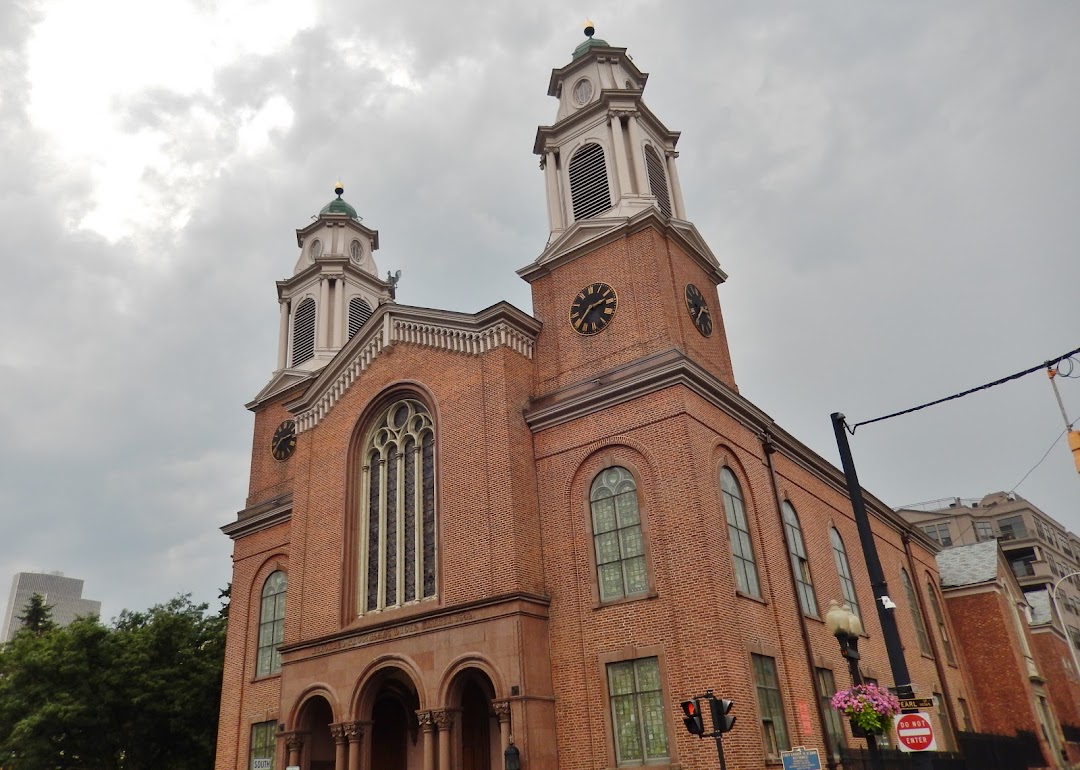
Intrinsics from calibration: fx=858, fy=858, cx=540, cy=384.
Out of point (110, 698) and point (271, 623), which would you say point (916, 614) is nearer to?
point (271, 623)

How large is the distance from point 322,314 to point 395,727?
17.1 metres

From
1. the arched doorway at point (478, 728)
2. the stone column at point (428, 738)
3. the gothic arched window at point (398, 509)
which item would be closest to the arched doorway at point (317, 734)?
the gothic arched window at point (398, 509)

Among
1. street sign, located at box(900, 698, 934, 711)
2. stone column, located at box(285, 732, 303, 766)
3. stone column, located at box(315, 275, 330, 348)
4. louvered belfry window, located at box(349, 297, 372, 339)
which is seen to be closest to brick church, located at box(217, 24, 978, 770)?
stone column, located at box(285, 732, 303, 766)

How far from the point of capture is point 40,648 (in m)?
31.9

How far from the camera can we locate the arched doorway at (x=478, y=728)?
22.3 metres

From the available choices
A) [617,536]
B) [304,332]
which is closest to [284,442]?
[304,332]

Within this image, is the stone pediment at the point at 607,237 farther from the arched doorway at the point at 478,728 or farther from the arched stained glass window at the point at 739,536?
the arched doorway at the point at 478,728

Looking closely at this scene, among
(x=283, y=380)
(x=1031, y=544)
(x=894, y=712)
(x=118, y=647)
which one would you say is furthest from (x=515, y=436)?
(x=1031, y=544)

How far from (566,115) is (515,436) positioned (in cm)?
1272

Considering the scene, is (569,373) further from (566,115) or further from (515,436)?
(566,115)

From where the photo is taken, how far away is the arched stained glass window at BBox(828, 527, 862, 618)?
97.2 ft

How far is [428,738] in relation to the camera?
20953mm

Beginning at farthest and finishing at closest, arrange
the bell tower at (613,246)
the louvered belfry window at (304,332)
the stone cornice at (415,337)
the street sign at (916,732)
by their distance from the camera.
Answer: the louvered belfry window at (304,332) < the stone cornice at (415,337) < the bell tower at (613,246) < the street sign at (916,732)

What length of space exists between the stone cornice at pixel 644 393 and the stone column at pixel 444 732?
7790 millimetres
